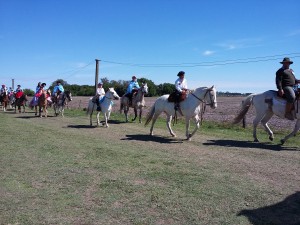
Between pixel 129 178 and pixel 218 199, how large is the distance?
6.62 feet

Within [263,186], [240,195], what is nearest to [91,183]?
[240,195]

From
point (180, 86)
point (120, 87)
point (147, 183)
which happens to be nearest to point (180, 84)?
point (180, 86)

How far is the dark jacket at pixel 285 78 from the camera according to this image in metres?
11.1

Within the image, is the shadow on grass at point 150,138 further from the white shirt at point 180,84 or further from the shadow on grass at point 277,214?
the shadow on grass at point 277,214

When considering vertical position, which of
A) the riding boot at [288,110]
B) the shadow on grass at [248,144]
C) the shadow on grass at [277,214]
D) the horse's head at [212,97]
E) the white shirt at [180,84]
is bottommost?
the shadow on grass at [277,214]

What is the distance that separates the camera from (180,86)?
12320mm

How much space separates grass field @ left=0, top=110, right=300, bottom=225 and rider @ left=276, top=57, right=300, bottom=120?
152cm

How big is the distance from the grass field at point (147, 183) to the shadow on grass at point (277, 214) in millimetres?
14

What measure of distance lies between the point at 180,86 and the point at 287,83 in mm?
3795

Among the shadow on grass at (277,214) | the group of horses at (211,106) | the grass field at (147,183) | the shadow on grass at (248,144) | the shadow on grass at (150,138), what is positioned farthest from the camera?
the shadow on grass at (150,138)

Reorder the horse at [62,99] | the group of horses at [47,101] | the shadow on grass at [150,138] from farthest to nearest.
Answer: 1. the horse at [62,99]
2. the group of horses at [47,101]
3. the shadow on grass at [150,138]

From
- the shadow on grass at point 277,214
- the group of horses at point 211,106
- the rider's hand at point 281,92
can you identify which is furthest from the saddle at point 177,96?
the shadow on grass at point 277,214

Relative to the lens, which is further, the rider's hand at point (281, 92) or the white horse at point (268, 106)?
the white horse at point (268, 106)

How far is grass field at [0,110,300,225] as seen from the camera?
16.1ft
